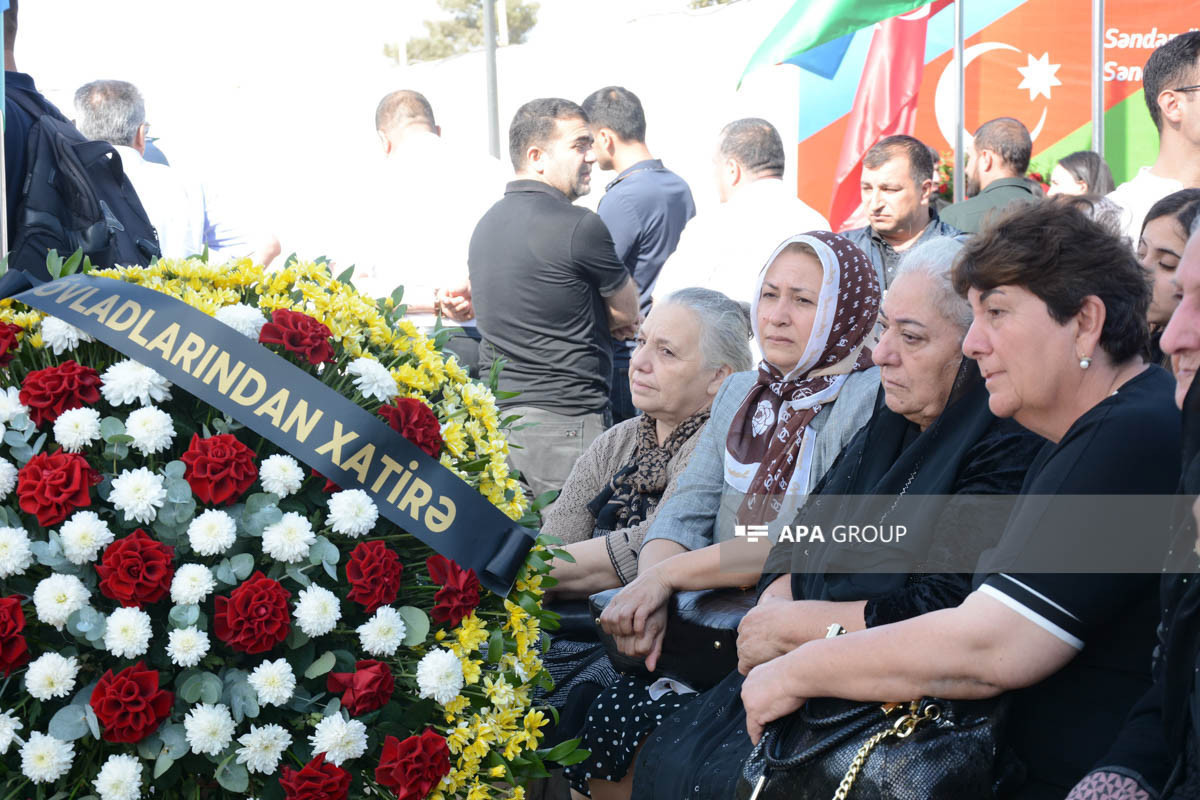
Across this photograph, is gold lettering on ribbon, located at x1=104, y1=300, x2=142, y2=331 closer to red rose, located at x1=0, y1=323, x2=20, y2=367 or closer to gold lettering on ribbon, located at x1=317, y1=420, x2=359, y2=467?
red rose, located at x1=0, y1=323, x2=20, y2=367

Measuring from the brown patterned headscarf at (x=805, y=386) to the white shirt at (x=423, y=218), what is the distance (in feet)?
9.15

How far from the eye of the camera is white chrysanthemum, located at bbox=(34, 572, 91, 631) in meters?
2.25

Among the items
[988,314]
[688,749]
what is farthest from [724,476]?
[988,314]

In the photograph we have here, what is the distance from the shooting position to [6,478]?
236cm

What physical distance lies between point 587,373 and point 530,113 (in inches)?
47.1

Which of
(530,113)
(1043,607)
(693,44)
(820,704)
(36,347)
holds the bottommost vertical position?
(820,704)

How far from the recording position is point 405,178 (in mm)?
6133

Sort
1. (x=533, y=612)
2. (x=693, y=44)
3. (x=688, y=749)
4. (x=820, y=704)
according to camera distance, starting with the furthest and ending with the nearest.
Result: (x=693, y=44) < (x=688, y=749) < (x=533, y=612) < (x=820, y=704)

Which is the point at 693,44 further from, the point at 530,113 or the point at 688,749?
the point at 688,749

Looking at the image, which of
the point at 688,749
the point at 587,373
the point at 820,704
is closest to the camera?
the point at 820,704

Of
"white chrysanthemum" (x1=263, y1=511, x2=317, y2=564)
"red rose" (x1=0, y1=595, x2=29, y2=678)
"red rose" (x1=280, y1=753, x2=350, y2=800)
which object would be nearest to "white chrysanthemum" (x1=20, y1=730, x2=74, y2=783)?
"red rose" (x1=0, y1=595, x2=29, y2=678)

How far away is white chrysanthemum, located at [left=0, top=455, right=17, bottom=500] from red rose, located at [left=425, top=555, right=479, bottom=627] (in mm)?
792

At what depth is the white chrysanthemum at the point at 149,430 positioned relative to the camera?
7.73 ft

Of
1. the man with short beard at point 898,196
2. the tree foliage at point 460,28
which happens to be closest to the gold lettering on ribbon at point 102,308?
the man with short beard at point 898,196
